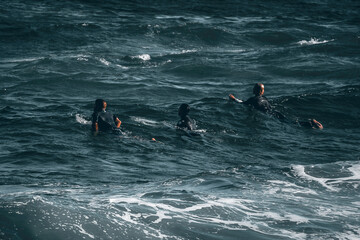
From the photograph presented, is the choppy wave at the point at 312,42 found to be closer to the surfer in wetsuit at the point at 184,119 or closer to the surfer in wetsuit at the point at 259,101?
the surfer in wetsuit at the point at 259,101

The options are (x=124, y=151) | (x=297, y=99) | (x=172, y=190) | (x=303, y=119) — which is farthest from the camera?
(x=297, y=99)

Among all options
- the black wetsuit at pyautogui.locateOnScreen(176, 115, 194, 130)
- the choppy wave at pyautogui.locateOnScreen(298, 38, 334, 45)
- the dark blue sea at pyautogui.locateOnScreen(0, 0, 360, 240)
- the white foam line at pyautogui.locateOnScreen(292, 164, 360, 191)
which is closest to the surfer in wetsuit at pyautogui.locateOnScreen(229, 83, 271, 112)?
the dark blue sea at pyautogui.locateOnScreen(0, 0, 360, 240)

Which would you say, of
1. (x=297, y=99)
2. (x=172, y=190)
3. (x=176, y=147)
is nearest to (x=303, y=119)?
(x=297, y=99)

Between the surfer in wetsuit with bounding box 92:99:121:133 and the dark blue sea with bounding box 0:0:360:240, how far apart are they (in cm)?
22

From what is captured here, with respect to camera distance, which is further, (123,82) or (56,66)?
(56,66)

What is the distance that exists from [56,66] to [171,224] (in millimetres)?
16908

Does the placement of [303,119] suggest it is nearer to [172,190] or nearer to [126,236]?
[172,190]

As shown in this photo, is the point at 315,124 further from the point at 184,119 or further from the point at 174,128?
the point at 174,128

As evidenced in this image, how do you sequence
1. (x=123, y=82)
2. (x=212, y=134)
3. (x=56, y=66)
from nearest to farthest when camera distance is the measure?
1. (x=212, y=134)
2. (x=123, y=82)
3. (x=56, y=66)

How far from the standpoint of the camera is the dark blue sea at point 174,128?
468 inches

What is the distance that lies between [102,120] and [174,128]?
224 centimetres

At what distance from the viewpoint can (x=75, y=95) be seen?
76.7ft

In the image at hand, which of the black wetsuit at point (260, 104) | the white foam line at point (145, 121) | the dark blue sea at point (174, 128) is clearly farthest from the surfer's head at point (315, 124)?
the white foam line at point (145, 121)

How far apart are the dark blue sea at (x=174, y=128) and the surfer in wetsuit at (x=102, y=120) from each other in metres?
0.22
